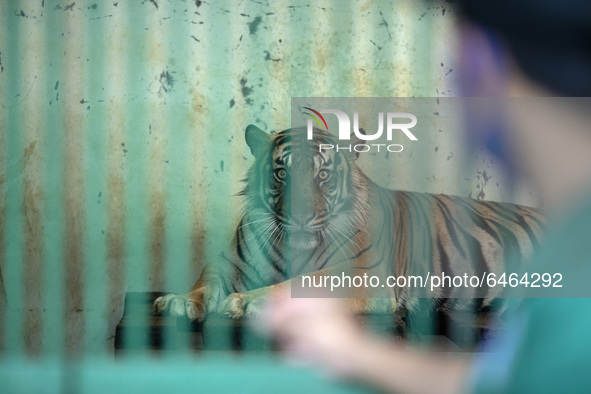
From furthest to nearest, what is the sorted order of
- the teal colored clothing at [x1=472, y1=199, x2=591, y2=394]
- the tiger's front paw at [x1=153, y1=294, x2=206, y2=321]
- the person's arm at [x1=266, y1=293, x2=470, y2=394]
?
1. the tiger's front paw at [x1=153, y1=294, x2=206, y2=321]
2. the person's arm at [x1=266, y1=293, x2=470, y2=394]
3. the teal colored clothing at [x1=472, y1=199, x2=591, y2=394]

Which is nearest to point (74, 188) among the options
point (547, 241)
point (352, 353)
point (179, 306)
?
point (179, 306)

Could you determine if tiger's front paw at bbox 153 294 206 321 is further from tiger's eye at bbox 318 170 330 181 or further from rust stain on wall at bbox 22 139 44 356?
tiger's eye at bbox 318 170 330 181

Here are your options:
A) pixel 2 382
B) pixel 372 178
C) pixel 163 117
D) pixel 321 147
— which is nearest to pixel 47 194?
pixel 163 117

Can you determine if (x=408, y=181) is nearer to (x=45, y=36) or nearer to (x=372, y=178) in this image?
(x=372, y=178)

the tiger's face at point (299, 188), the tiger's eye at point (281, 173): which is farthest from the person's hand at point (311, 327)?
the tiger's eye at point (281, 173)

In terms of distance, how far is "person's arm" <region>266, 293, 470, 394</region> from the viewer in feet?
3.48

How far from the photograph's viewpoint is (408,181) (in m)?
1.58

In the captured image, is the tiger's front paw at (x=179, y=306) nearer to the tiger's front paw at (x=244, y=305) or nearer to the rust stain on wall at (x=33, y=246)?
the tiger's front paw at (x=244, y=305)

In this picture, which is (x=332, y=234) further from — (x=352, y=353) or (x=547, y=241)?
(x=547, y=241)

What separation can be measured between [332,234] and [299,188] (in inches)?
5.9

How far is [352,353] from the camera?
1.20 meters

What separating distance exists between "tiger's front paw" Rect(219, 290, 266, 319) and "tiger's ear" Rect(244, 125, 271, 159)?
0.37 meters

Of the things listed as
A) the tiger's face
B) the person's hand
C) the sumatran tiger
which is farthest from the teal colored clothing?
the tiger's face

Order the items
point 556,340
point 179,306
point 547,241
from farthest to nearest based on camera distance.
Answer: point 179,306 → point 547,241 → point 556,340
